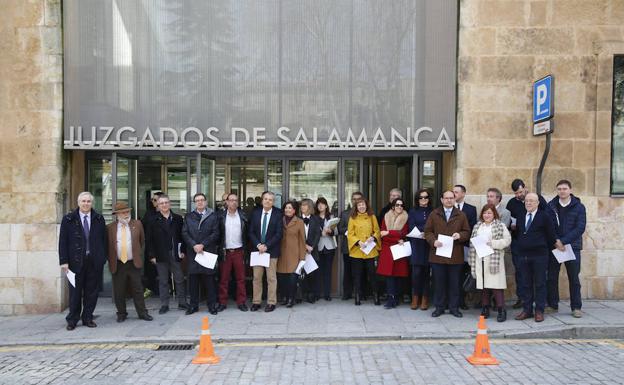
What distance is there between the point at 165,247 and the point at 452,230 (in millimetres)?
4457

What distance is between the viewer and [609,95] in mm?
8969

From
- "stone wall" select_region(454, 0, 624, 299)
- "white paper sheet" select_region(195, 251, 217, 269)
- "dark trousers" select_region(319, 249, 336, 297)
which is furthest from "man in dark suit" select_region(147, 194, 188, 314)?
"stone wall" select_region(454, 0, 624, 299)

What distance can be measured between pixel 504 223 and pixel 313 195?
3376 millimetres

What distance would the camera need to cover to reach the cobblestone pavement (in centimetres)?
574

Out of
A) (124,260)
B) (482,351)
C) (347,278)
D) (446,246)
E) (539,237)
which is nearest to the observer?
(482,351)

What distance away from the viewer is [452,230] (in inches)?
319

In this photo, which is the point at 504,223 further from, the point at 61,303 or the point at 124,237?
the point at 61,303

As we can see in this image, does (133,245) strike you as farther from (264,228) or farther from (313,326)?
(313,326)

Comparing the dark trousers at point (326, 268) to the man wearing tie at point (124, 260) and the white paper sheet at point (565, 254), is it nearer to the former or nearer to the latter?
the man wearing tie at point (124, 260)

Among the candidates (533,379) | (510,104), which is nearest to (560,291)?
(510,104)

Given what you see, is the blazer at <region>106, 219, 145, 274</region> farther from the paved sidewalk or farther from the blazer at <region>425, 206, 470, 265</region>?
the blazer at <region>425, 206, 470, 265</region>

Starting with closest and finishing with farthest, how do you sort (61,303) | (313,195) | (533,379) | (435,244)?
(533,379), (435,244), (61,303), (313,195)

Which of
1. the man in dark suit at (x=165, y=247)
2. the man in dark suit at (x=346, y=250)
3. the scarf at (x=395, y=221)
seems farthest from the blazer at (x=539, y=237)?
the man in dark suit at (x=165, y=247)

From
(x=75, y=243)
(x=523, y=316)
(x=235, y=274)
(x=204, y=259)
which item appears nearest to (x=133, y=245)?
(x=75, y=243)
